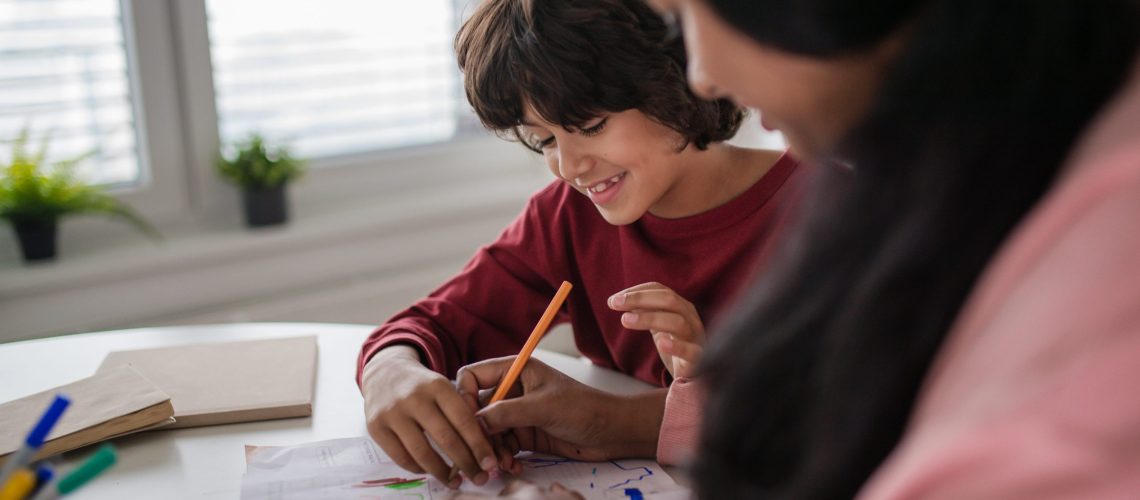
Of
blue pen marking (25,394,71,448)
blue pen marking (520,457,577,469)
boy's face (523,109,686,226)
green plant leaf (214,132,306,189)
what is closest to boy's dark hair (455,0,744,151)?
boy's face (523,109,686,226)

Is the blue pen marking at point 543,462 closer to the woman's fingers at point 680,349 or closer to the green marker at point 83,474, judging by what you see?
the woman's fingers at point 680,349

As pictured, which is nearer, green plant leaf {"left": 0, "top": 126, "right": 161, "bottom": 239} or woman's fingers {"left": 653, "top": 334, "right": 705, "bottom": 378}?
woman's fingers {"left": 653, "top": 334, "right": 705, "bottom": 378}

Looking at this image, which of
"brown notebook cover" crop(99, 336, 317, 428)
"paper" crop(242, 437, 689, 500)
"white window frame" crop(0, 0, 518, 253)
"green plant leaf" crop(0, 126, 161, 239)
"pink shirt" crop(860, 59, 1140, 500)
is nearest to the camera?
"pink shirt" crop(860, 59, 1140, 500)

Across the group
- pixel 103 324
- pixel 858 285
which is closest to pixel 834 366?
pixel 858 285

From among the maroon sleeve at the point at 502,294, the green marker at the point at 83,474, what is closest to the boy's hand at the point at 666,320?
the maroon sleeve at the point at 502,294

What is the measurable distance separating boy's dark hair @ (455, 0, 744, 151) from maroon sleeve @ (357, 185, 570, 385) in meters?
0.19

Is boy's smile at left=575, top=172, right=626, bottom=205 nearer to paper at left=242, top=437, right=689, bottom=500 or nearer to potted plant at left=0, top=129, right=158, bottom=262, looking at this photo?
paper at left=242, top=437, right=689, bottom=500

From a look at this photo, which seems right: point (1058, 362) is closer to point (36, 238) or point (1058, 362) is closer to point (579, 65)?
point (579, 65)

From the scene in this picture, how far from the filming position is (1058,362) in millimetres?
391

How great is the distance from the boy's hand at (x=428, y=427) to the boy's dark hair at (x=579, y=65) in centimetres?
32

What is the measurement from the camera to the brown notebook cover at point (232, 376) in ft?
3.24

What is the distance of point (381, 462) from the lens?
0.88m

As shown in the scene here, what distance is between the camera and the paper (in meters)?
0.82

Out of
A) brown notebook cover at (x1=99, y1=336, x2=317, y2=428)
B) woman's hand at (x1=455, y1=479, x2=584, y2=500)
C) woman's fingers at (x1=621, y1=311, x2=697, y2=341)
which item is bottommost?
brown notebook cover at (x1=99, y1=336, x2=317, y2=428)
